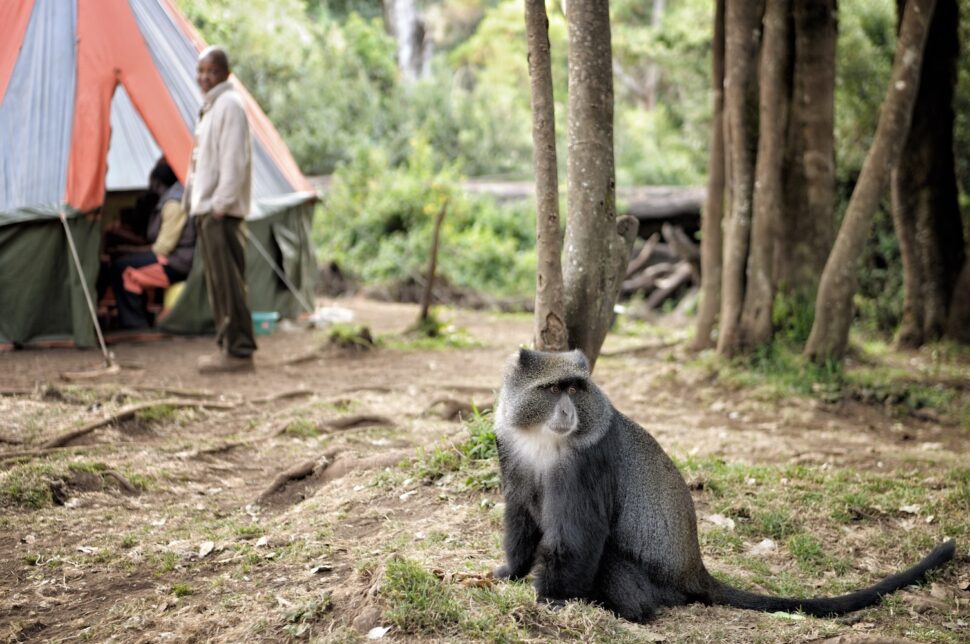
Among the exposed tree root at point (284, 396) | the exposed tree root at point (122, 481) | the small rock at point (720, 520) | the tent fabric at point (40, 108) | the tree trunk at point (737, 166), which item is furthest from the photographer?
the tent fabric at point (40, 108)

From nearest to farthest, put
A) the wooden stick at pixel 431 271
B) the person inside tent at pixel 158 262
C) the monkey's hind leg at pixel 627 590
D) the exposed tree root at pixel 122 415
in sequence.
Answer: the monkey's hind leg at pixel 627 590
the exposed tree root at pixel 122 415
the person inside tent at pixel 158 262
the wooden stick at pixel 431 271

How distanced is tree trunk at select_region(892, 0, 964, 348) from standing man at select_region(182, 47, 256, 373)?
7.52 meters

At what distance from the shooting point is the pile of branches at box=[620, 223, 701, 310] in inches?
619

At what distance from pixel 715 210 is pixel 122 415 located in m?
6.17

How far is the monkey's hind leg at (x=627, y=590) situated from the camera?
3.95 m

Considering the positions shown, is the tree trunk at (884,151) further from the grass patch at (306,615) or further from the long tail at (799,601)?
the grass patch at (306,615)

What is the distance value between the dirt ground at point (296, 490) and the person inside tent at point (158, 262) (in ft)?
2.08

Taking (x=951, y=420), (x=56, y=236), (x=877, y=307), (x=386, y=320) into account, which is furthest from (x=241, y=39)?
(x=951, y=420)

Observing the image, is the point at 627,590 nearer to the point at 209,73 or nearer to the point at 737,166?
the point at 737,166

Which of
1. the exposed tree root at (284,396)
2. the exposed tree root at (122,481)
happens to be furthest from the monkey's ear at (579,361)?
the exposed tree root at (284,396)

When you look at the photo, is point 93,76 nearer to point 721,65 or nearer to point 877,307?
point 721,65

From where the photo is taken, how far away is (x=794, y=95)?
9.63 meters

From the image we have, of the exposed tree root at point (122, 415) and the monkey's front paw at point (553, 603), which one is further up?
the exposed tree root at point (122, 415)

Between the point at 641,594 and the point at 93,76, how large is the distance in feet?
27.2
